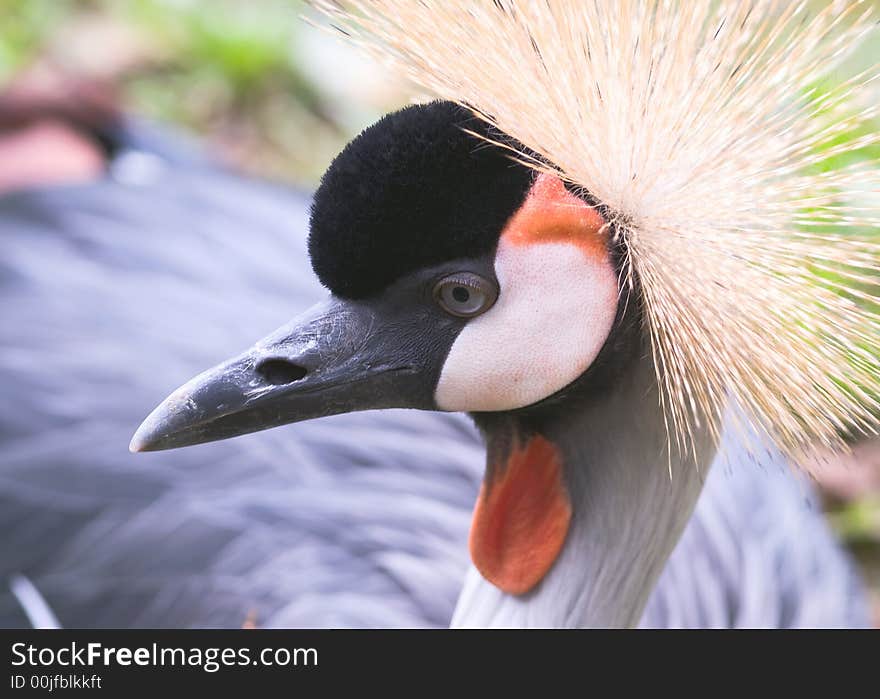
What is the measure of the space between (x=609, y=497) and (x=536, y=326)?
0.18m

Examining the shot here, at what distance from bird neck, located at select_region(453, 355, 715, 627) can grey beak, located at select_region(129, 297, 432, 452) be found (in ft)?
0.42

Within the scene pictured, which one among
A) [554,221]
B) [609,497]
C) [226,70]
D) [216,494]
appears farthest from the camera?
[226,70]

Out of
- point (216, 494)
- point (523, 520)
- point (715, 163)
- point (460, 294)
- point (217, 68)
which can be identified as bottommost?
point (216, 494)

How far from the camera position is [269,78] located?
7.79 feet

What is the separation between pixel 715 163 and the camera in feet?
2.56

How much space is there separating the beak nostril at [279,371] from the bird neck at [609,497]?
0.58ft

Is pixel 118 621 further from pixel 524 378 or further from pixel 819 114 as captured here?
pixel 819 114

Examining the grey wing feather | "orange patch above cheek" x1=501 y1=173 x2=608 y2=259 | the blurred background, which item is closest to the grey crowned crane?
"orange patch above cheek" x1=501 y1=173 x2=608 y2=259

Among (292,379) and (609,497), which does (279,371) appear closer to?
(292,379)

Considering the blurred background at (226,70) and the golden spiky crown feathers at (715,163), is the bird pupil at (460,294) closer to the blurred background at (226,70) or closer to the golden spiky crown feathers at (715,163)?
the golden spiky crown feathers at (715,163)

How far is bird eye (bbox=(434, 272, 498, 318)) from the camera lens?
780 millimetres

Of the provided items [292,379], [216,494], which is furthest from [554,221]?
[216,494]

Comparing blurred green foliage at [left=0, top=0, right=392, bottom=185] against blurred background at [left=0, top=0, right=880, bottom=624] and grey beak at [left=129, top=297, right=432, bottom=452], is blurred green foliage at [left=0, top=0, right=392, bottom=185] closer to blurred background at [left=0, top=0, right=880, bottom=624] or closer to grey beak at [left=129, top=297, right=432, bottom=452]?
blurred background at [left=0, top=0, right=880, bottom=624]

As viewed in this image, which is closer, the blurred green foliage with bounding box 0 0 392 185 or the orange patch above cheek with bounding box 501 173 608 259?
the orange patch above cheek with bounding box 501 173 608 259
